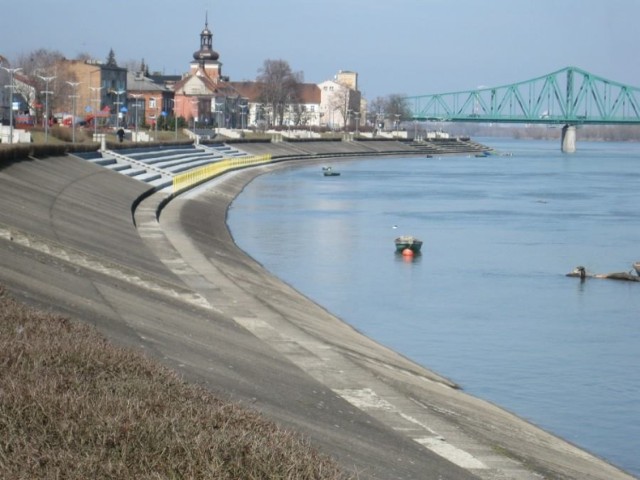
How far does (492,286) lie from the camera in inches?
1423

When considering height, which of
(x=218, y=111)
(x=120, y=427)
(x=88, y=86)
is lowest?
(x=120, y=427)

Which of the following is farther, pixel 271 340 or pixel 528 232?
pixel 528 232

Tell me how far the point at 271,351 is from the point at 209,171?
219 ft

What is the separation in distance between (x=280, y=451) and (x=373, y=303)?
23.2 metres

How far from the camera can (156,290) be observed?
77.4ft

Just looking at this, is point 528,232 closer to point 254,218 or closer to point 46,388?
point 254,218

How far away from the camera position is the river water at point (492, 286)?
21.3m

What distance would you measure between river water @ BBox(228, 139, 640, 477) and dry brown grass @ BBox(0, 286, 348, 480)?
8.47m

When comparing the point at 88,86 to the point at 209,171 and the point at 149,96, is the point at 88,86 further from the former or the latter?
the point at 209,171

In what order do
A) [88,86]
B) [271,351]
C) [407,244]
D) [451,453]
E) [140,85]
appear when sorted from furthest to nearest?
[140,85] < [88,86] < [407,244] < [271,351] < [451,453]

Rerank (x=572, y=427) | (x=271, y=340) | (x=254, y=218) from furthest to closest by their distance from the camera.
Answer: (x=254, y=218) → (x=271, y=340) → (x=572, y=427)

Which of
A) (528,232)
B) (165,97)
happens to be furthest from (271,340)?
(165,97)

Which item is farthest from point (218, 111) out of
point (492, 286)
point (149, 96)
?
point (492, 286)

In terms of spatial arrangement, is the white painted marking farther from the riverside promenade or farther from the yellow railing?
the yellow railing
